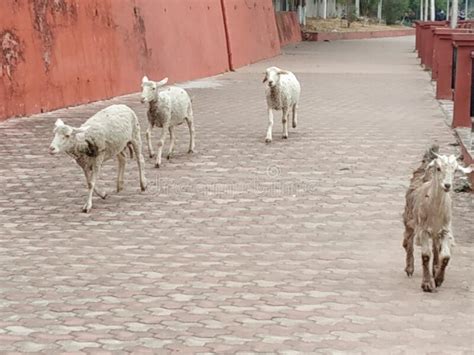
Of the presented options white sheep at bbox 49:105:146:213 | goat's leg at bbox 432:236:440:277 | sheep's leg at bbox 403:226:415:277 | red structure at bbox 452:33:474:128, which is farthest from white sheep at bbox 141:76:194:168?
goat's leg at bbox 432:236:440:277

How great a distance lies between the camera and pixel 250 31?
103 ft

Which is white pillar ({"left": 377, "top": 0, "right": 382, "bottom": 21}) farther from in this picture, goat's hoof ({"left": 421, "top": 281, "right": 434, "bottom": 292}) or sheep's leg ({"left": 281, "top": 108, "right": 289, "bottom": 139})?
goat's hoof ({"left": 421, "top": 281, "right": 434, "bottom": 292})

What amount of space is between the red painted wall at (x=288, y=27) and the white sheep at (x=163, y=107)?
92.9 ft

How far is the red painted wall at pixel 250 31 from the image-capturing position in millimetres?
28484

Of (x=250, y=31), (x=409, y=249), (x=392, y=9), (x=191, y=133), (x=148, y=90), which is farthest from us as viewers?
(x=392, y=9)

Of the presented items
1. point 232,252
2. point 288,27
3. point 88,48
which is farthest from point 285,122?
point 288,27

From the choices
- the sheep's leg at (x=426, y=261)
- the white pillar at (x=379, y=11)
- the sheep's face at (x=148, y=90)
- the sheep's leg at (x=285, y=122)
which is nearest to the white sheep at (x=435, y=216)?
the sheep's leg at (x=426, y=261)

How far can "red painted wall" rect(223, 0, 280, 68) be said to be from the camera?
93.5 ft

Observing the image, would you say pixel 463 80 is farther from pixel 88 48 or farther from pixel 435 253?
pixel 435 253

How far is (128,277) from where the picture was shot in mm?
6895

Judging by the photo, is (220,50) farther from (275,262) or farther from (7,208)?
(275,262)

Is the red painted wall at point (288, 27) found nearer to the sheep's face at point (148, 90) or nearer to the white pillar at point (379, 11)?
the white pillar at point (379, 11)

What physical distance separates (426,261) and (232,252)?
187 cm

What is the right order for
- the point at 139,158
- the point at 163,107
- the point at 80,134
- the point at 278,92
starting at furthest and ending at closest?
1. the point at 278,92
2. the point at 163,107
3. the point at 139,158
4. the point at 80,134
